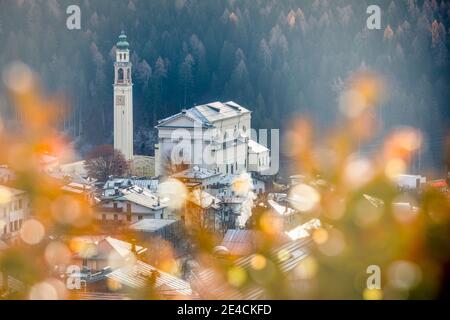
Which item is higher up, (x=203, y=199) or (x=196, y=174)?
(x=196, y=174)

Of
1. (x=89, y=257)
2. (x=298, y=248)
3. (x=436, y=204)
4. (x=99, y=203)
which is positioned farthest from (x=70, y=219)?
(x=436, y=204)

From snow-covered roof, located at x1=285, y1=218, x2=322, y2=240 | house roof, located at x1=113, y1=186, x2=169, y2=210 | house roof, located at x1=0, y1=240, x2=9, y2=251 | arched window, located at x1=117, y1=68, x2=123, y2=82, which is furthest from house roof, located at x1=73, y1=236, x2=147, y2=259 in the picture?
arched window, located at x1=117, y1=68, x2=123, y2=82

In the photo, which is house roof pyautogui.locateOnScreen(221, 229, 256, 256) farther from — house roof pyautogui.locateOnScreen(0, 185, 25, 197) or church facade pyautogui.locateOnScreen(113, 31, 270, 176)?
church facade pyautogui.locateOnScreen(113, 31, 270, 176)

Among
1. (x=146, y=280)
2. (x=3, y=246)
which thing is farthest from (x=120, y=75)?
(x=146, y=280)

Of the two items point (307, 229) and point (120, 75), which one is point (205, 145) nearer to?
point (120, 75)

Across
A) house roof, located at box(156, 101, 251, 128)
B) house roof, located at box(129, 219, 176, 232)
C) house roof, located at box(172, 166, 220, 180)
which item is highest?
house roof, located at box(156, 101, 251, 128)
